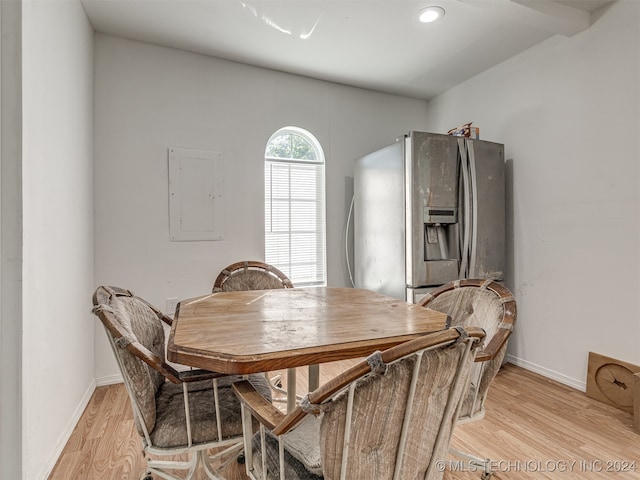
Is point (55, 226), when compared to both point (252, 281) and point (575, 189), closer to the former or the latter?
point (252, 281)

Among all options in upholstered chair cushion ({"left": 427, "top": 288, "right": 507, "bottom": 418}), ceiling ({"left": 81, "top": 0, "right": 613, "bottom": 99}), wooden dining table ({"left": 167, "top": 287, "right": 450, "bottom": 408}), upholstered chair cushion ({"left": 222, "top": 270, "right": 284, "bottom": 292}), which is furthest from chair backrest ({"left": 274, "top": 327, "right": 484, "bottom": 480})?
ceiling ({"left": 81, "top": 0, "right": 613, "bottom": 99})

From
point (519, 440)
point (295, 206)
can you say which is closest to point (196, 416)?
point (519, 440)

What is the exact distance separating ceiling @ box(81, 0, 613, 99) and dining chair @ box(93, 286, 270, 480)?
2018 mm

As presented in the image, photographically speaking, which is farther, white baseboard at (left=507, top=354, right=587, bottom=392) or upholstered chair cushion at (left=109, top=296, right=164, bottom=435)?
white baseboard at (left=507, top=354, right=587, bottom=392)

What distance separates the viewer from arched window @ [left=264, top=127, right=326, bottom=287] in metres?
3.24

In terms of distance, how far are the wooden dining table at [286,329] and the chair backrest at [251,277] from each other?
0.45 metres

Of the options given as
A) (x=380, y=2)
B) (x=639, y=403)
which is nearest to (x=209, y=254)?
(x=380, y=2)

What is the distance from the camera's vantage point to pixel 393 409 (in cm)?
75

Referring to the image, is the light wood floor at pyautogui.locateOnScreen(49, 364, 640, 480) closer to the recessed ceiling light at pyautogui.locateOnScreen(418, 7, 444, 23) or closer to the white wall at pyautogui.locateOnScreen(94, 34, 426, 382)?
the white wall at pyautogui.locateOnScreen(94, 34, 426, 382)

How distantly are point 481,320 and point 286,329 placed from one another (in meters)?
0.92

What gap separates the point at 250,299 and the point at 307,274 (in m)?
1.66

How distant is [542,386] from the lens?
251 centimetres

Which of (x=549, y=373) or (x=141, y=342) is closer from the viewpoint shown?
(x=141, y=342)

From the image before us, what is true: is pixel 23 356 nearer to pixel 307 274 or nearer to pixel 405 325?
pixel 405 325
